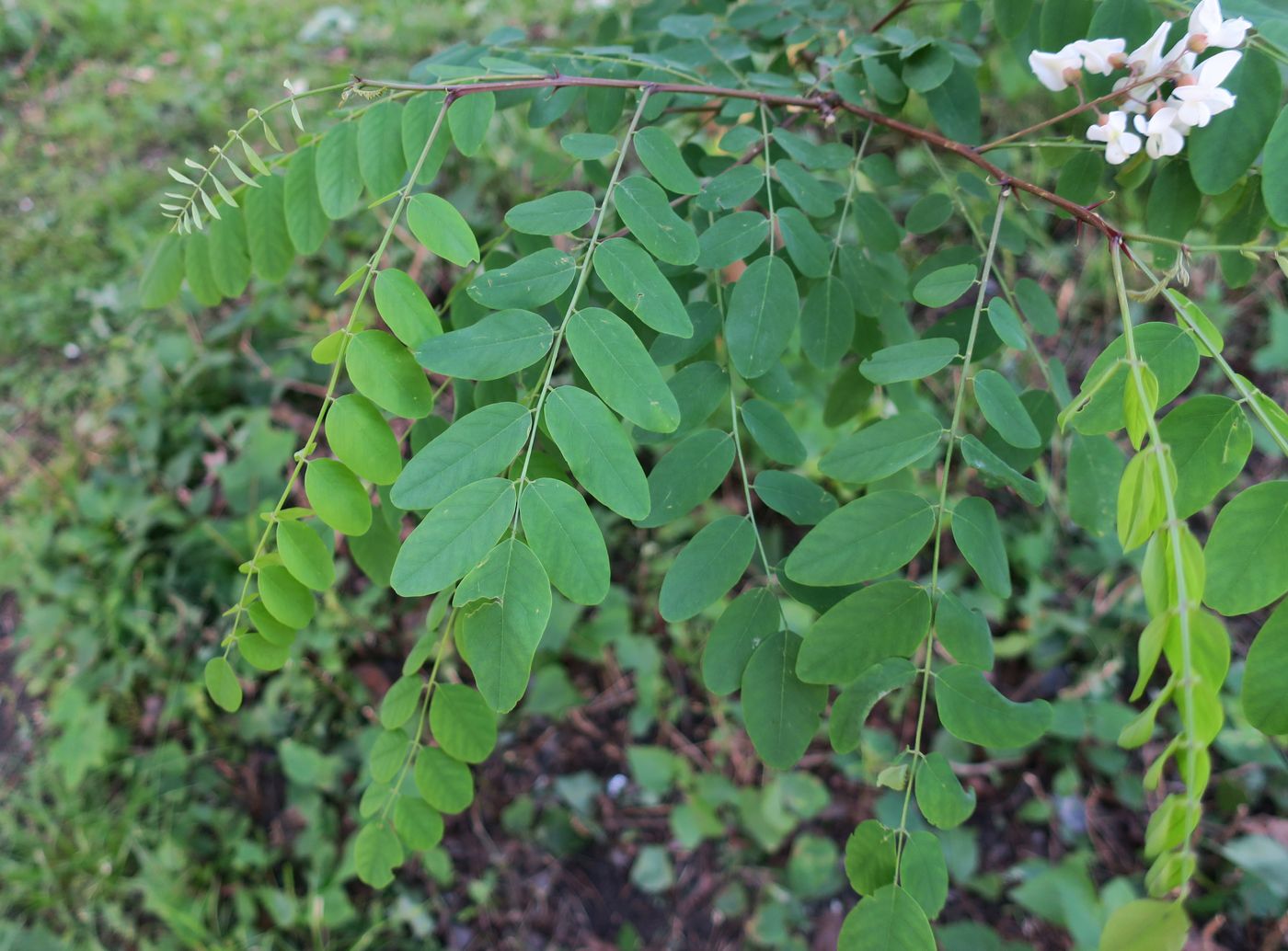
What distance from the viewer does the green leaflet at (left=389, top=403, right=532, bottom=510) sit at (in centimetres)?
83

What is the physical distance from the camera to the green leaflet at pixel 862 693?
2.83 feet

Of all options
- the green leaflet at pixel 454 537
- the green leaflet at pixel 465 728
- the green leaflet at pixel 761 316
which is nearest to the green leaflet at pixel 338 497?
the green leaflet at pixel 454 537

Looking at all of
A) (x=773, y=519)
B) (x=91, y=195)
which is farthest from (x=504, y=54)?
(x=91, y=195)

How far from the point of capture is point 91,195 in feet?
12.6

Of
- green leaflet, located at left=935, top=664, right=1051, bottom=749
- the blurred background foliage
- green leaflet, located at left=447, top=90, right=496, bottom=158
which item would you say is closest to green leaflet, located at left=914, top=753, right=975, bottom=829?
green leaflet, located at left=935, top=664, right=1051, bottom=749

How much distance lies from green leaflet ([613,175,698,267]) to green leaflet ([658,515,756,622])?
12.1 inches

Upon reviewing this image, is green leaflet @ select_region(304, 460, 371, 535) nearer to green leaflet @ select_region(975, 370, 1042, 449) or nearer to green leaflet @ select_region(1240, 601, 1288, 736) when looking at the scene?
green leaflet @ select_region(975, 370, 1042, 449)

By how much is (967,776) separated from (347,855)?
1665mm

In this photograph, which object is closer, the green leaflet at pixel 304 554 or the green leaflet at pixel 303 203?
the green leaflet at pixel 304 554

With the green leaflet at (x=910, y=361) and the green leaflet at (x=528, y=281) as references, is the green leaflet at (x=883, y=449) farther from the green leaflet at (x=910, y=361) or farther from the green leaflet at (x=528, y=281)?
the green leaflet at (x=528, y=281)

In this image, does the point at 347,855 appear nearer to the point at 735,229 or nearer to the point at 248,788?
the point at 248,788

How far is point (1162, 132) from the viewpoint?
0.93 meters

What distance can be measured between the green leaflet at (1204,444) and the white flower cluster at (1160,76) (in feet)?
1.02

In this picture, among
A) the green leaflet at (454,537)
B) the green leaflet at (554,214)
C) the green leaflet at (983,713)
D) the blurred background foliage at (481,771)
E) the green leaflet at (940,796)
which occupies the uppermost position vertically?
the green leaflet at (554,214)
